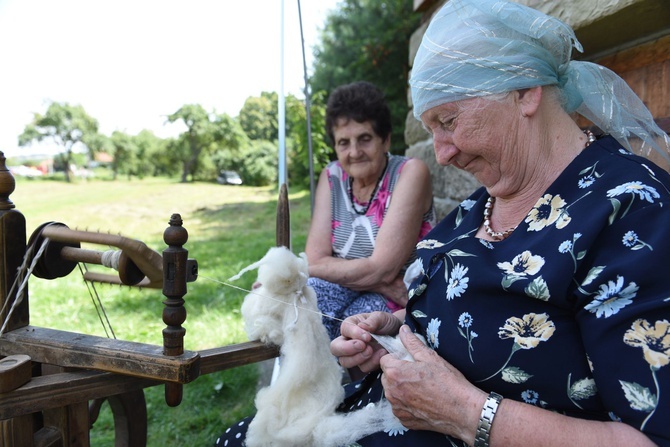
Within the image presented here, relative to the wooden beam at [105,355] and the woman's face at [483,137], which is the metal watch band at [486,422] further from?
the wooden beam at [105,355]

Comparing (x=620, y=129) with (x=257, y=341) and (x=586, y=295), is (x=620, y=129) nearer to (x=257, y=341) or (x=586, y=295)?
(x=586, y=295)

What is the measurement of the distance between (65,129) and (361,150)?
69.8ft

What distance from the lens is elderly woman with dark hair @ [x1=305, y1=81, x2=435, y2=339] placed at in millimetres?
1981

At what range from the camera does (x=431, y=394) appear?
3.33ft


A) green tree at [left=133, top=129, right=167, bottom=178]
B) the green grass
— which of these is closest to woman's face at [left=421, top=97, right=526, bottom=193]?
the green grass

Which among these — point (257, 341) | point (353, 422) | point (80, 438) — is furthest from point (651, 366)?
point (80, 438)

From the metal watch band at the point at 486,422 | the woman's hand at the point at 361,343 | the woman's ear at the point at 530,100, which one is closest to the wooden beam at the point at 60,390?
the woman's hand at the point at 361,343

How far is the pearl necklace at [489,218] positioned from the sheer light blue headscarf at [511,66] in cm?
10

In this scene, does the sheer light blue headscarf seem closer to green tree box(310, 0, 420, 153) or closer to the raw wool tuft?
the raw wool tuft

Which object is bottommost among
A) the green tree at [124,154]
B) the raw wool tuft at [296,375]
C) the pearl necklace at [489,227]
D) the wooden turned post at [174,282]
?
the green tree at [124,154]

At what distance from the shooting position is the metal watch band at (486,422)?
0.92 meters

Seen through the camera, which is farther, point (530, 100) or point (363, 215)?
point (363, 215)

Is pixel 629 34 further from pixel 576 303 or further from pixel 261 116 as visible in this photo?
pixel 261 116

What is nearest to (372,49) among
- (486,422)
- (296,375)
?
(296,375)
